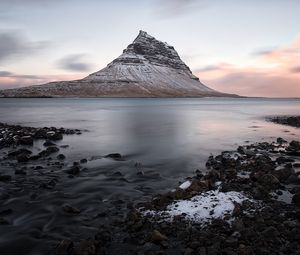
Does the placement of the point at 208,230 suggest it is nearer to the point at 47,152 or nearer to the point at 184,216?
the point at 184,216

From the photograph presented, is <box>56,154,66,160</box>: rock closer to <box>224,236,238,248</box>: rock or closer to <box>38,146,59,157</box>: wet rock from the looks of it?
<box>38,146,59,157</box>: wet rock

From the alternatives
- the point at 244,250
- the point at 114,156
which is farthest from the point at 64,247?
the point at 114,156

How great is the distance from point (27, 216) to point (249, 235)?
794 centimetres

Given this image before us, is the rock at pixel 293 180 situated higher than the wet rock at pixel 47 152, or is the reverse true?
the rock at pixel 293 180

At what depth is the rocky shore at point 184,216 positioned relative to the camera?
9.97 meters

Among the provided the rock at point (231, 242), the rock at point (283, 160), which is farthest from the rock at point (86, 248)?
the rock at point (283, 160)

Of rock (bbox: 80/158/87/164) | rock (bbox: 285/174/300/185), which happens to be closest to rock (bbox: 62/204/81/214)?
rock (bbox: 80/158/87/164)

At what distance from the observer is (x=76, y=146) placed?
95.2 feet

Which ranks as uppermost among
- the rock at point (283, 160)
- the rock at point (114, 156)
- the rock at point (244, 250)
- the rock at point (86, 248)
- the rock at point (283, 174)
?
the rock at point (283, 174)

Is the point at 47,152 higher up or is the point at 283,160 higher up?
the point at 283,160

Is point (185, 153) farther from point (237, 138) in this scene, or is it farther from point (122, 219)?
point (122, 219)

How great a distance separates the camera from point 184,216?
11.8 metres

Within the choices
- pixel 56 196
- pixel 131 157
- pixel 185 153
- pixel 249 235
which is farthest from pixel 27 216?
pixel 185 153

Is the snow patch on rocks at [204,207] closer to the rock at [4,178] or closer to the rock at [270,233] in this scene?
the rock at [270,233]
